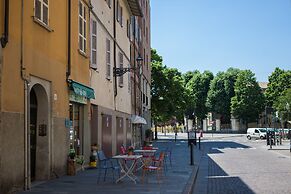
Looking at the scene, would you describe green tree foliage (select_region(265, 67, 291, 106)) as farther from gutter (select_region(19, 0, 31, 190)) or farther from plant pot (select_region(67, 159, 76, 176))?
gutter (select_region(19, 0, 31, 190))

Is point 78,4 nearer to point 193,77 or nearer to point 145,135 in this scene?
point 145,135

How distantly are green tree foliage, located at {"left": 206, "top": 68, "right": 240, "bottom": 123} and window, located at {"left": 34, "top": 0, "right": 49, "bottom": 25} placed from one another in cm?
8854

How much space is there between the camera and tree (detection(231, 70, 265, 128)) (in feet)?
304

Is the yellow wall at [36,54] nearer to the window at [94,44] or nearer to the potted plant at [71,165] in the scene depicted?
the potted plant at [71,165]

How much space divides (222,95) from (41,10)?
89304 mm

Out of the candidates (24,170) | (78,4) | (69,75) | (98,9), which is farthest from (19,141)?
(98,9)

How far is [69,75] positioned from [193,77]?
92.8 metres

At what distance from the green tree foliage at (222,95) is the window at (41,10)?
88.5 m

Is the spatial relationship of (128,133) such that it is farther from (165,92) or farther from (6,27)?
(165,92)

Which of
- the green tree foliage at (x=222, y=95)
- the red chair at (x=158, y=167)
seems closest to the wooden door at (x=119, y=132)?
the red chair at (x=158, y=167)

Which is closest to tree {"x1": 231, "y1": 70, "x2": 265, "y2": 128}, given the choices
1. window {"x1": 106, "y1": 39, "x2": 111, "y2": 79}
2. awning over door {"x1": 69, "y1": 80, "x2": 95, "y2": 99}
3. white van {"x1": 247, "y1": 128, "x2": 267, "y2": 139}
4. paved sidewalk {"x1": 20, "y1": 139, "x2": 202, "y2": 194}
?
white van {"x1": 247, "y1": 128, "x2": 267, "y2": 139}

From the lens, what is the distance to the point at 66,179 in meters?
14.4

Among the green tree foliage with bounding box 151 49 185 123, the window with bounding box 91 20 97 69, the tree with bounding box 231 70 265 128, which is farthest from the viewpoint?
the tree with bounding box 231 70 265 128

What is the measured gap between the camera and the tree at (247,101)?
304 ft
